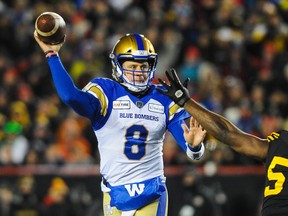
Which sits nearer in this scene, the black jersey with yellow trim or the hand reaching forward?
the black jersey with yellow trim

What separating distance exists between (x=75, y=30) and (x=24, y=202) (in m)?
4.69

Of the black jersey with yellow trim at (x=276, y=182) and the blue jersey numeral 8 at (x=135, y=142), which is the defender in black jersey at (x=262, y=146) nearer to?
the black jersey with yellow trim at (x=276, y=182)

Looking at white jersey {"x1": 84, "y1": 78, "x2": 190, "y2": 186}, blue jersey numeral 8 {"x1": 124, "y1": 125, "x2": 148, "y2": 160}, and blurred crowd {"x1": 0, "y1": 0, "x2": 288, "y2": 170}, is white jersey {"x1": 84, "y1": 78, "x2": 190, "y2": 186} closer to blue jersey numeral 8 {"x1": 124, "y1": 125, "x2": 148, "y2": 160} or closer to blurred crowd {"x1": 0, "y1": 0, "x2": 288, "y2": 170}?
blue jersey numeral 8 {"x1": 124, "y1": 125, "x2": 148, "y2": 160}

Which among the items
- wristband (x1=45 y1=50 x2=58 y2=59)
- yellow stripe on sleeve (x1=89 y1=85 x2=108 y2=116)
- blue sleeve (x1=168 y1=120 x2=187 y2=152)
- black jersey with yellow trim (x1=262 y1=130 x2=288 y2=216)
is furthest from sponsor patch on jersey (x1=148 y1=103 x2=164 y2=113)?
black jersey with yellow trim (x1=262 y1=130 x2=288 y2=216)

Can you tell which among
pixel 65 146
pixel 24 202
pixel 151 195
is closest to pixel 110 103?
pixel 151 195

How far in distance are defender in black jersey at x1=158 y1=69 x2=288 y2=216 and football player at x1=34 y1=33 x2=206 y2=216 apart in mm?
709

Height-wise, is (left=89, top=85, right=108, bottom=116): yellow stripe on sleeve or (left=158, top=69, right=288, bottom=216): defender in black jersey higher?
(left=89, top=85, right=108, bottom=116): yellow stripe on sleeve

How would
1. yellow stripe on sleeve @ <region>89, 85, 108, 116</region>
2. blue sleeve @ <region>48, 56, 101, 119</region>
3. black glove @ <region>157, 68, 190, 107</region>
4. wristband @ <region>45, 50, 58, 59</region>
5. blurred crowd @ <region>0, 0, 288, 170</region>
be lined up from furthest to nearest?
1. blurred crowd @ <region>0, 0, 288, 170</region>
2. yellow stripe on sleeve @ <region>89, 85, 108, 116</region>
3. wristband @ <region>45, 50, 58, 59</region>
4. blue sleeve @ <region>48, 56, 101, 119</region>
5. black glove @ <region>157, 68, 190, 107</region>

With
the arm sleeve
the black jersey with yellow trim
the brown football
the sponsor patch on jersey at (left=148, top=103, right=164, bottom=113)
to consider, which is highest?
the brown football

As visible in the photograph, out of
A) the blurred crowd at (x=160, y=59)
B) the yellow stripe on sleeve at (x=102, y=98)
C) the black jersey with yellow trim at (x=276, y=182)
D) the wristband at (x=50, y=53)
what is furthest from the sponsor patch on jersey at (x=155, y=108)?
the blurred crowd at (x=160, y=59)

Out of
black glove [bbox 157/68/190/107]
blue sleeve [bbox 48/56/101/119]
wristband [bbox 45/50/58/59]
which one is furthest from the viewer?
wristband [bbox 45/50/58/59]

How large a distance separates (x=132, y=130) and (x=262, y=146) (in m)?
1.20

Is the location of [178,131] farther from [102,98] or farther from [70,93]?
[70,93]

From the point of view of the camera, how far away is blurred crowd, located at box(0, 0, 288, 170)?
12977 millimetres
